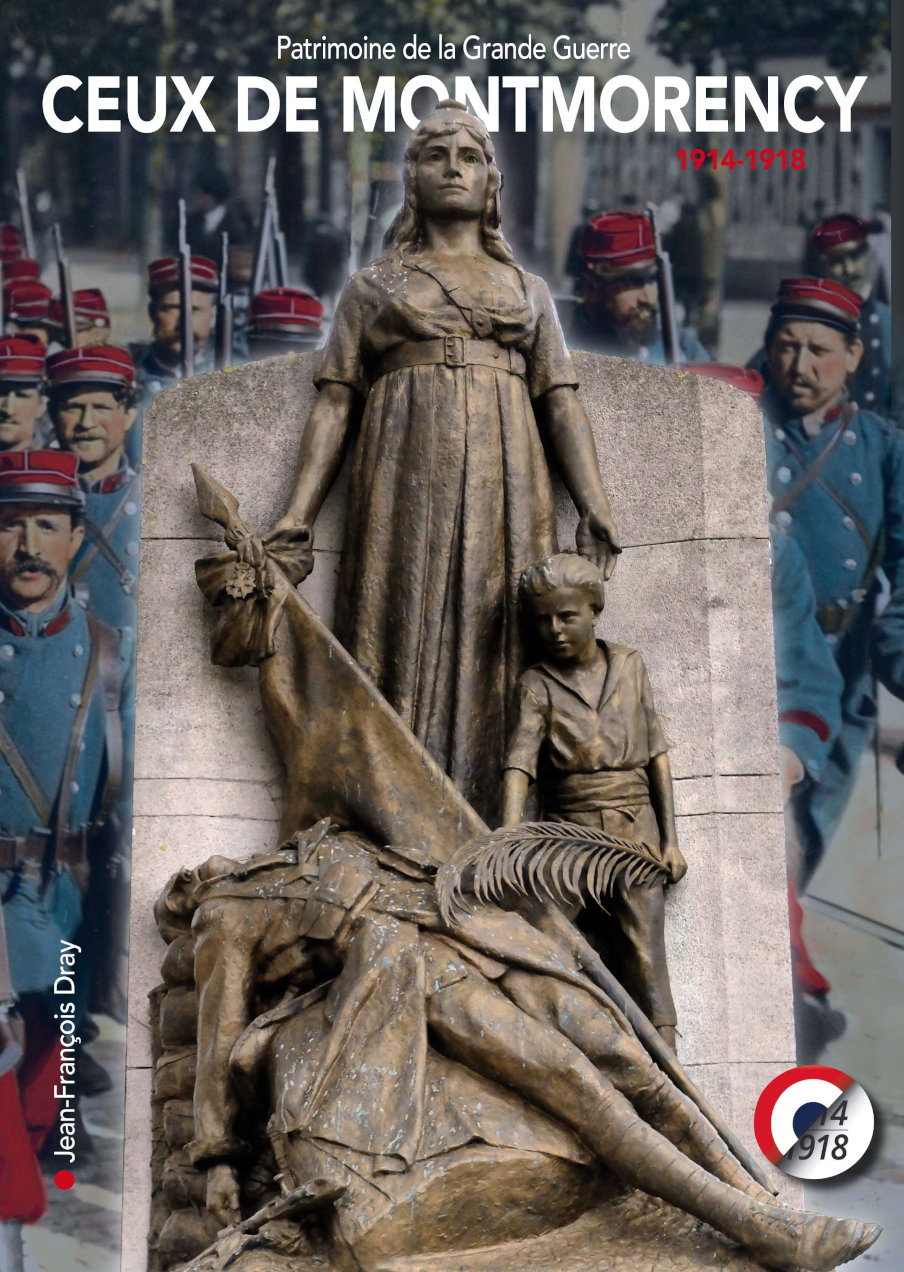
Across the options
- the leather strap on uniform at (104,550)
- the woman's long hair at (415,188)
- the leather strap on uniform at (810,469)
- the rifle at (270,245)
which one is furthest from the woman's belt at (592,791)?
the rifle at (270,245)

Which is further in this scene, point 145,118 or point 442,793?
point 145,118

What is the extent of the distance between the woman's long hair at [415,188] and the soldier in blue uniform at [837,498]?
4308mm

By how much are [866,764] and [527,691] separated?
4.75 m

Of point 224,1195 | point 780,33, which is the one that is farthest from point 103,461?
point 224,1195

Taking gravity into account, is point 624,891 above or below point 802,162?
below

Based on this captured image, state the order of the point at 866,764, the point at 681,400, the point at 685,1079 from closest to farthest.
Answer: the point at 685,1079
the point at 681,400
the point at 866,764

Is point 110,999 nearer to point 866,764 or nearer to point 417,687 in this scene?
point 417,687

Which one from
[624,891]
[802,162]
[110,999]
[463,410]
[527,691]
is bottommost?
[110,999]

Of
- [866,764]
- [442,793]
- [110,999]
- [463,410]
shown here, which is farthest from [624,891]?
[866,764]

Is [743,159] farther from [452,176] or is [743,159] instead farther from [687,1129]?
[687,1129]

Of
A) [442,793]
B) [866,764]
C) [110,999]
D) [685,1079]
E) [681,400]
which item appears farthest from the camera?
[866,764]

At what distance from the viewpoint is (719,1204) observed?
5.02 meters

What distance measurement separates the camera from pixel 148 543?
6832 mm

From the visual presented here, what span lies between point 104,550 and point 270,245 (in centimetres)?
212
